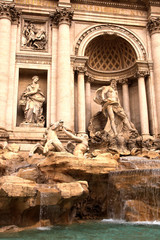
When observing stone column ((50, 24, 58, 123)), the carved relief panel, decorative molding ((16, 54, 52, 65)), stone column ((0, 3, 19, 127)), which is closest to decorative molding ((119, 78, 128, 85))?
stone column ((50, 24, 58, 123))

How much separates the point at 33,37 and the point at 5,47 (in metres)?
→ 2.34

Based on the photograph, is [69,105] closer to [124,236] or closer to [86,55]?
[86,55]

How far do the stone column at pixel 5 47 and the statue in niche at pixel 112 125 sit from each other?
19.3 feet

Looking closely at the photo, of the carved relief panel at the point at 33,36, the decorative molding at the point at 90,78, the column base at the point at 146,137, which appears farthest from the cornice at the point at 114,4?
the column base at the point at 146,137

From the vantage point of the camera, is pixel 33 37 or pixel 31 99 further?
pixel 33 37

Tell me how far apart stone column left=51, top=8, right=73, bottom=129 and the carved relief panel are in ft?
3.88

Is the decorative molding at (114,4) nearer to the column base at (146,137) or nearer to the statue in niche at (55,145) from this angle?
the column base at (146,137)

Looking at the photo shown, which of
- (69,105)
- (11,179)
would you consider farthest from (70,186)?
(69,105)

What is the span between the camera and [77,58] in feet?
57.9

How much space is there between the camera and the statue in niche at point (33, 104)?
16.2 meters

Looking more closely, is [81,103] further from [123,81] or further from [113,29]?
[113,29]

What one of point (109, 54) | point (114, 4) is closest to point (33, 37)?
point (109, 54)

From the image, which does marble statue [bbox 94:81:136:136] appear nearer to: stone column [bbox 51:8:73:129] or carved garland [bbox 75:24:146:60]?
stone column [bbox 51:8:73:129]

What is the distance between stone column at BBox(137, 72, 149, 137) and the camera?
1725cm
